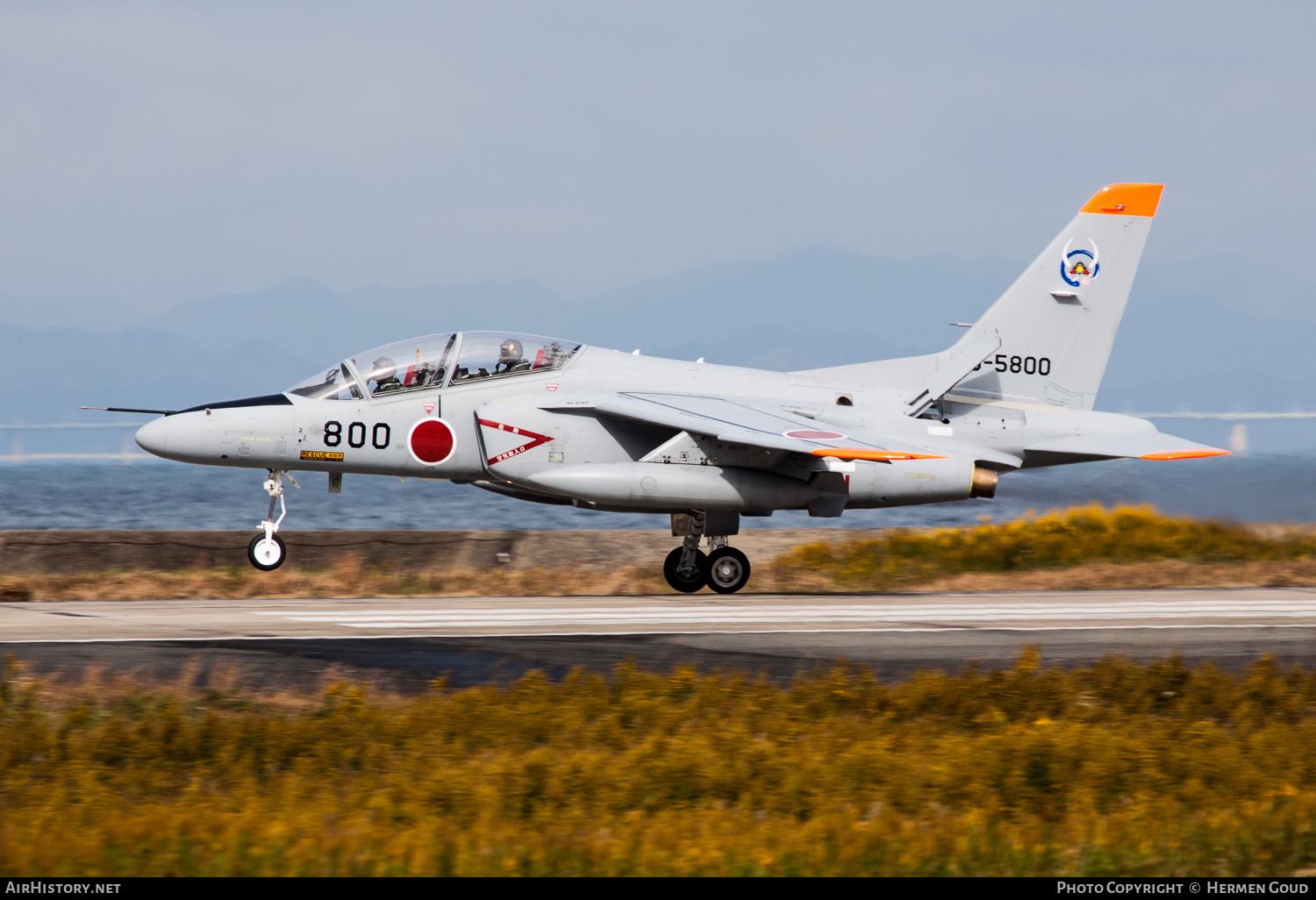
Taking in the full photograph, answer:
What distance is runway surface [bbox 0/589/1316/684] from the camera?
995 cm

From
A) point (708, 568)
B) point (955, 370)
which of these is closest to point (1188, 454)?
point (955, 370)

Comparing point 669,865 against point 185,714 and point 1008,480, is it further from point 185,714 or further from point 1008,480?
point 1008,480

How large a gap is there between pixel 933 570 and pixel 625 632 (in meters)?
10.4

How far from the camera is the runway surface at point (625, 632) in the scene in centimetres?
995

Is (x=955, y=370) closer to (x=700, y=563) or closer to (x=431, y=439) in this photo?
(x=700, y=563)

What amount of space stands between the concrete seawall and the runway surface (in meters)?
5.08

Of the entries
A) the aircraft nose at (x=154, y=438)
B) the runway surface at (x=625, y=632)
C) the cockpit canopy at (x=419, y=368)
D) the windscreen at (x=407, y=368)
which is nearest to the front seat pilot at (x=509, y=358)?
the cockpit canopy at (x=419, y=368)

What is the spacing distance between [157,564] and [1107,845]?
17835 millimetres

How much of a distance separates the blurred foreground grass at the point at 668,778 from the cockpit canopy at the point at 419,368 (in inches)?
304

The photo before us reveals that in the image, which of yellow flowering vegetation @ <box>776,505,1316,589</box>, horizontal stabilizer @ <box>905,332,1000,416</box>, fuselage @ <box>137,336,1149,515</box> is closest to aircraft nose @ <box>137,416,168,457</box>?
fuselage @ <box>137,336,1149,515</box>

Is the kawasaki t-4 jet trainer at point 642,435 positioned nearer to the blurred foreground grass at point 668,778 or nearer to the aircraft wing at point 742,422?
the aircraft wing at point 742,422

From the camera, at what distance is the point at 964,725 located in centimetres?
782
